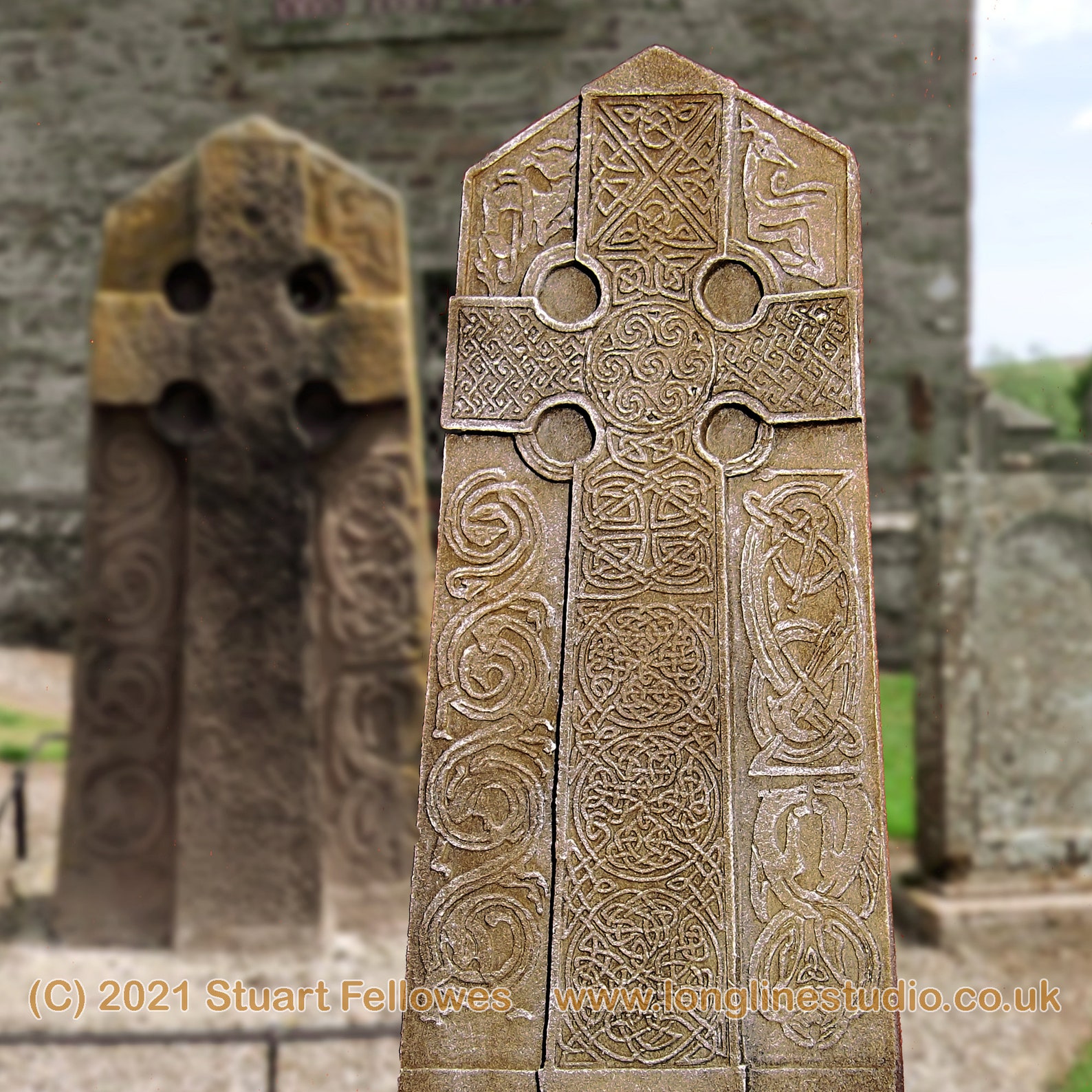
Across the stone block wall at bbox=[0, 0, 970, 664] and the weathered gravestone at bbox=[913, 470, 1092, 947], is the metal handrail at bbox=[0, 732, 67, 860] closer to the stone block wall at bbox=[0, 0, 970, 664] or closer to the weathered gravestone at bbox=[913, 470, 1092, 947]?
the weathered gravestone at bbox=[913, 470, 1092, 947]

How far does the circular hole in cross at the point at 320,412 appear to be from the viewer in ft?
14.6

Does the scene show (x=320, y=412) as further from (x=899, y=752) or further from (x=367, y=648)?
(x=899, y=752)

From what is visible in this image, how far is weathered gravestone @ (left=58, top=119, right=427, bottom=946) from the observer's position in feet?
14.3

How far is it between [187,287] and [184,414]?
0.43m

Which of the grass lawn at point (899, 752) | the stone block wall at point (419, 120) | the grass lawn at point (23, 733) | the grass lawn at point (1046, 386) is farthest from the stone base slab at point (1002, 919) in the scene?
the grass lawn at point (1046, 386)

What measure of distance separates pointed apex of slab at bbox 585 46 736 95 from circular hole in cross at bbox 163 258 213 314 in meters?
2.69

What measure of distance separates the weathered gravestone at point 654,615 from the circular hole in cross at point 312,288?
2520 millimetres

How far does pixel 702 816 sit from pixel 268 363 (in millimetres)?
2919

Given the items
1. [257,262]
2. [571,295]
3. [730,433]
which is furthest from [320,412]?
[730,433]

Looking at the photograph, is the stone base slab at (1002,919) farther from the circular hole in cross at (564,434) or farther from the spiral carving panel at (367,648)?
the circular hole in cross at (564,434)

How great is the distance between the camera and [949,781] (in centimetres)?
476

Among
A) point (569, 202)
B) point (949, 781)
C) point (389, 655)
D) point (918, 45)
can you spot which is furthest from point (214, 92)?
point (569, 202)

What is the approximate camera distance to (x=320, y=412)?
448 cm

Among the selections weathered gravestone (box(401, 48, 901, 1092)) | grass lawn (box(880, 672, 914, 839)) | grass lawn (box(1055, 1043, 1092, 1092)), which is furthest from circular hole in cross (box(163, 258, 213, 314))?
grass lawn (box(1055, 1043, 1092, 1092))
